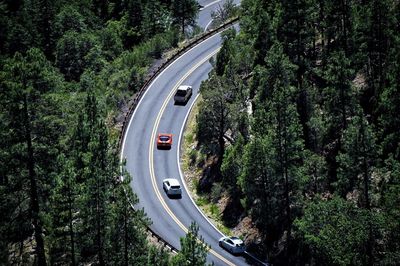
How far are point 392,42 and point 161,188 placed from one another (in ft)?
91.8

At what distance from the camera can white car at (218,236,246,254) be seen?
61.1 meters

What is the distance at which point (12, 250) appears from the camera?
210ft

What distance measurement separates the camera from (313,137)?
66.4 m

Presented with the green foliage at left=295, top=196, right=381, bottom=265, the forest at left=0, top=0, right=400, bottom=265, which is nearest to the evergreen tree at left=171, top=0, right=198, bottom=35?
the forest at left=0, top=0, right=400, bottom=265

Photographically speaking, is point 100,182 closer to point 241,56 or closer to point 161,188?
point 161,188

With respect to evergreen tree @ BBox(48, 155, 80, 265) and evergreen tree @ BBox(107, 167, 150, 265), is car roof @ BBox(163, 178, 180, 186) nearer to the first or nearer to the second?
evergreen tree @ BBox(48, 155, 80, 265)

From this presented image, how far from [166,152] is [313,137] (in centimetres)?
1944

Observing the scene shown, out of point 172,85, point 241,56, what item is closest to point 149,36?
point 172,85

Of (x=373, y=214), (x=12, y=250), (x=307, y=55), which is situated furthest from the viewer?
(x=307, y=55)

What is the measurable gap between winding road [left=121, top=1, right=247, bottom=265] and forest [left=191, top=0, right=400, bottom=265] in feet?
10.6

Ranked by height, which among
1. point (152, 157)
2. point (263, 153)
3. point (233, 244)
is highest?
point (152, 157)

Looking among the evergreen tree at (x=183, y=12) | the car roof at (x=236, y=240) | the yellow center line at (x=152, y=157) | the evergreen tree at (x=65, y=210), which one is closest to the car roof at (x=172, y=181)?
the yellow center line at (x=152, y=157)

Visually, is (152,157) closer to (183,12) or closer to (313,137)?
(313,137)

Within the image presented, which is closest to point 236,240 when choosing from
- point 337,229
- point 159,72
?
point 337,229
